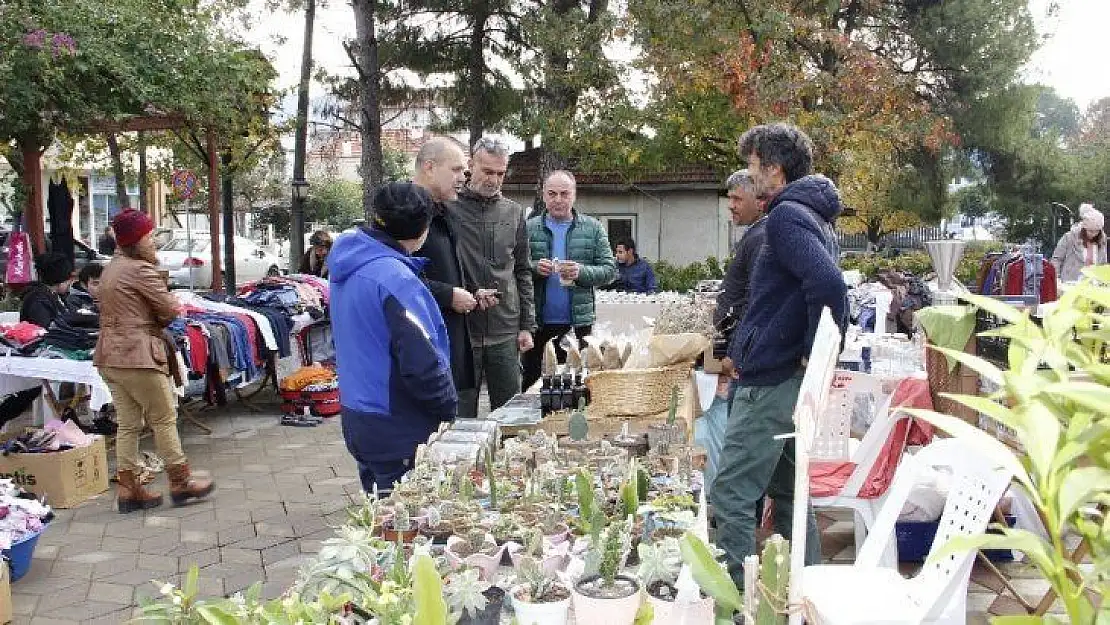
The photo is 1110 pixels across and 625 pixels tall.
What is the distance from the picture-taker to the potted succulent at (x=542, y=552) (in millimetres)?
1993

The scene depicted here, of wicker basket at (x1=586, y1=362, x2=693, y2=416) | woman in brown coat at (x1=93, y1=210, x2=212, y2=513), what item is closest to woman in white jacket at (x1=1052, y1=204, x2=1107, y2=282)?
wicker basket at (x1=586, y1=362, x2=693, y2=416)

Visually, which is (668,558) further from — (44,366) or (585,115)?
(585,115)

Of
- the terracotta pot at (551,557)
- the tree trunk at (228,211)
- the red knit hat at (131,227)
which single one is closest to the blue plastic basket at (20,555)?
the red knit hat at (131,227)

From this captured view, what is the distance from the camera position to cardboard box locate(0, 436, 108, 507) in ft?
16.3

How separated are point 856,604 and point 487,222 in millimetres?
2569

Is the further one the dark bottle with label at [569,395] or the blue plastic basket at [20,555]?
the blue plastic basket at [20,555]

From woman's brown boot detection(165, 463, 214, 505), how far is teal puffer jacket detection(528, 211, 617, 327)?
218cm

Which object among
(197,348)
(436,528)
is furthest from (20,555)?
(436,528)

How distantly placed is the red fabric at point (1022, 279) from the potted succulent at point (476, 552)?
539 cm

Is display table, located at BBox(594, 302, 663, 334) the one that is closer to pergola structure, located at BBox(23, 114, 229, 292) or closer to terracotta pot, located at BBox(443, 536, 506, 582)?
pergola structure, located at BBox(23, 114, 229, 292)

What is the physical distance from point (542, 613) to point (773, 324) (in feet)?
4.96

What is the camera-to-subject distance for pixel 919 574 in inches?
88.1

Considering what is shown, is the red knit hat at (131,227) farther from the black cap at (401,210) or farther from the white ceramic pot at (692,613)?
the white ceramic pot at (692,613)

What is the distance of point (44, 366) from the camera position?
5.50 meters
